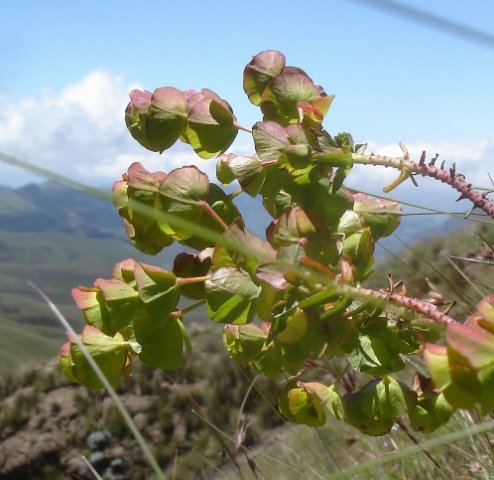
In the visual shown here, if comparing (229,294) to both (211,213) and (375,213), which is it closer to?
(211,213)

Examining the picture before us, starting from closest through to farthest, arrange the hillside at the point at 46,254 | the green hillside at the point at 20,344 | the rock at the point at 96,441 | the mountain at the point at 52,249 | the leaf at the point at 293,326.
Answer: the leaf at the point at 293,326 < the rock at the point at 96,441 < the green hillside at the point at 20,344 < the hillside at the point at 46,254 < the mountain at the point at 52,249

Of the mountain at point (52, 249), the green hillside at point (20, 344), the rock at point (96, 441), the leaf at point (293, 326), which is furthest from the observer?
the mountain at point (52, 249)

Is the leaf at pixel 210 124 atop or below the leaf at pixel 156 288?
atop

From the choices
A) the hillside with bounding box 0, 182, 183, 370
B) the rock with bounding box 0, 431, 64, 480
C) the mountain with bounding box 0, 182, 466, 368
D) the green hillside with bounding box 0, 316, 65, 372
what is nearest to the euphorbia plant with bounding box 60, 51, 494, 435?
the rock with bounding box 0, 431, 64, 480

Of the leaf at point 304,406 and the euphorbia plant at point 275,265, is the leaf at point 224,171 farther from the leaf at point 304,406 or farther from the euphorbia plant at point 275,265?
the leaf at point 304,406

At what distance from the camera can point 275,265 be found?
522mm

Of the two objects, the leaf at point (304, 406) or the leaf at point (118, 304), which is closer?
the leaf at point (118, 304)

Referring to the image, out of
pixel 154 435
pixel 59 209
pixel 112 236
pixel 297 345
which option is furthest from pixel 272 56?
pixel 59 209

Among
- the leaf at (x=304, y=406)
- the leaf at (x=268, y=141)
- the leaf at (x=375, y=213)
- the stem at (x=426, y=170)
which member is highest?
the stem at (x=426, y=170)

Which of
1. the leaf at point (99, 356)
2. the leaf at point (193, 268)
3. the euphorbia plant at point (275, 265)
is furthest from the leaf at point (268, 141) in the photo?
the leaf at point (99, 356)

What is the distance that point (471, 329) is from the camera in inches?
15.1

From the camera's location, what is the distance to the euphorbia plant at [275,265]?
54 cm

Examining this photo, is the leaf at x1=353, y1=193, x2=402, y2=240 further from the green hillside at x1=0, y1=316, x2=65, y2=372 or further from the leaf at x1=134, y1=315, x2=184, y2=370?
the green hillside at x1=0, y1=316, x2=65, y2=372

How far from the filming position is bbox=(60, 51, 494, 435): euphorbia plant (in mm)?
541
